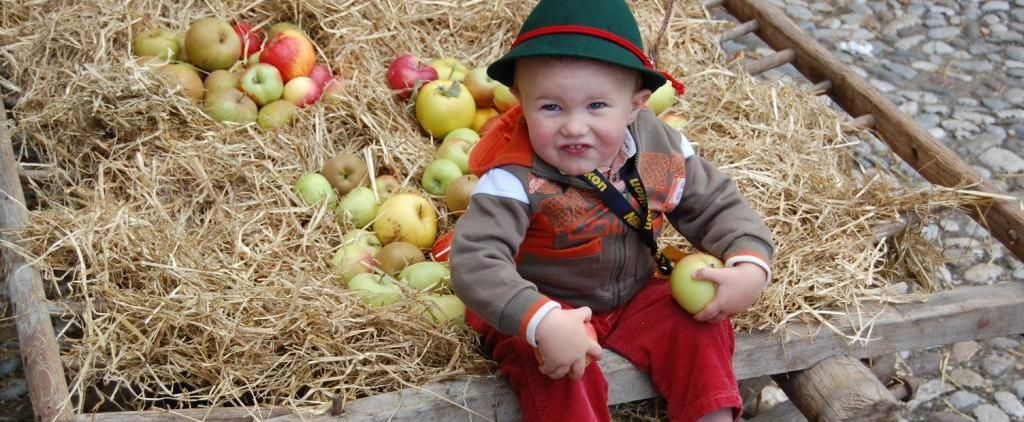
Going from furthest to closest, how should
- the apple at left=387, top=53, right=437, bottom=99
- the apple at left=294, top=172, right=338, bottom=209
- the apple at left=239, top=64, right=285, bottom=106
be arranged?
the apple at left=387, top=53, right=437, bottom=99 < the apple at left=239, top=64, right=285, bottom=106 < the apple at left=294, top=172, right=338, bottom=209

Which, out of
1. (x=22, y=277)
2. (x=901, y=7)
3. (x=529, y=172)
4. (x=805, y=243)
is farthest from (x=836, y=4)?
(x=22, y=277)

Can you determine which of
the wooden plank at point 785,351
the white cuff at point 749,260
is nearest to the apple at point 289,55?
the wooden plank at point 785,351

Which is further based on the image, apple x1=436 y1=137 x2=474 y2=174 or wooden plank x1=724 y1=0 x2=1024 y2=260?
apple x1=436 y1=137 x2=474 y2=174

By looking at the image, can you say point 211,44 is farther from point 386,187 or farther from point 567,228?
point 567,228

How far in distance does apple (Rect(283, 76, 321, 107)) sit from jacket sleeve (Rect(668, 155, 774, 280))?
2.07 m

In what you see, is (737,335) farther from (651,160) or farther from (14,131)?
(14,131)

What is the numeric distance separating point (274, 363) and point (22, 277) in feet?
2.86

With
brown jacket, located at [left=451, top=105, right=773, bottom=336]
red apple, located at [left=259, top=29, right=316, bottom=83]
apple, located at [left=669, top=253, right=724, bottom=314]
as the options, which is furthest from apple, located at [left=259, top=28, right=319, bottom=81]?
apple, located at [left=669, top=253, right=724, bottom=314]

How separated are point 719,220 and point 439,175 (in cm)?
146

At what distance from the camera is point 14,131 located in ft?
13.5

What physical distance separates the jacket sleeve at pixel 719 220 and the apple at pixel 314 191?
1514 millimetres

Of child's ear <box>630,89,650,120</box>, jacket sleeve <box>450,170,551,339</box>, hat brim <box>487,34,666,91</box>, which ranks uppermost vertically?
hat brim <box>487,34,666,91</box>

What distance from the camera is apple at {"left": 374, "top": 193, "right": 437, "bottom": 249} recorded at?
385 cm

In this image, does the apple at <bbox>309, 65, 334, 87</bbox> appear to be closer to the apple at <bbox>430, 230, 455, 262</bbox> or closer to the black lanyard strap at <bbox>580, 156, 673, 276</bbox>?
the apple at <bbox>430, 230, 455, 262</bbox>
